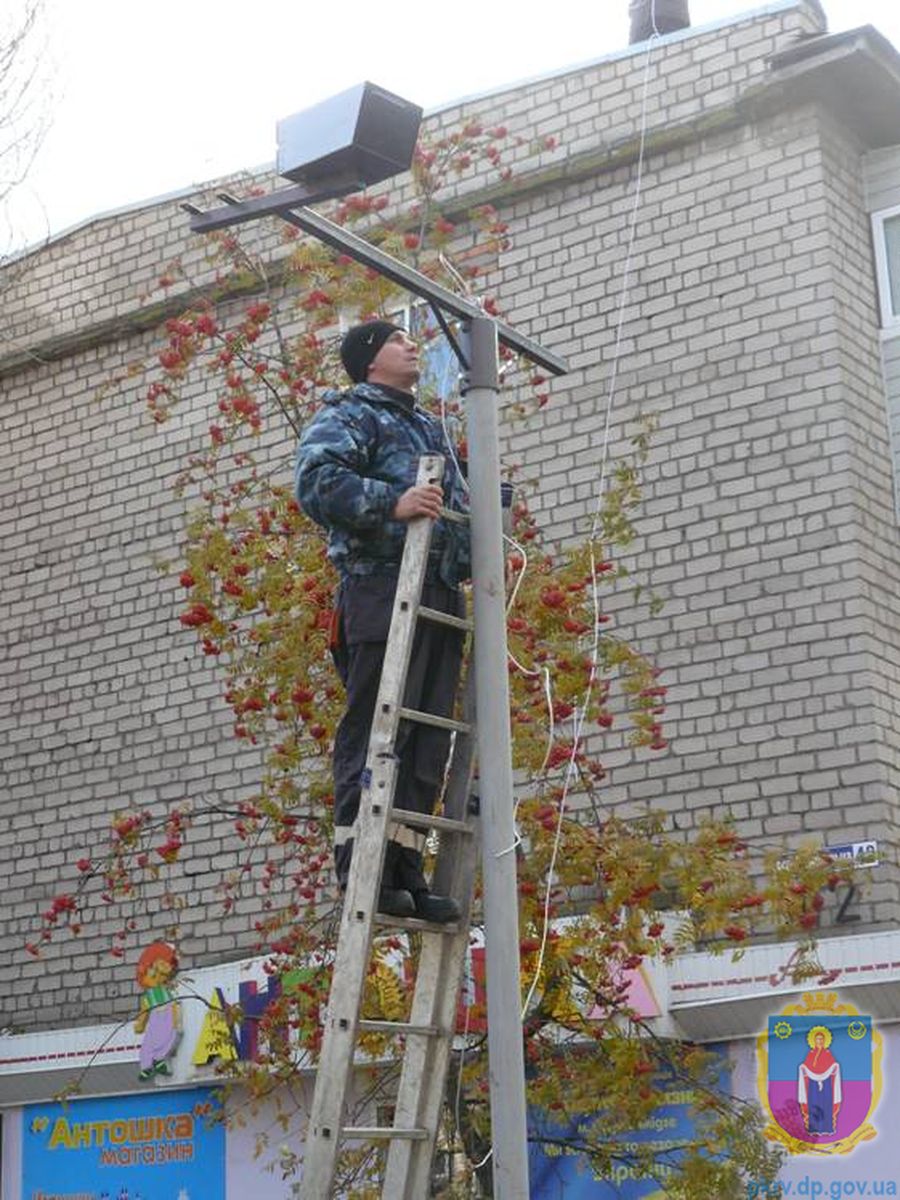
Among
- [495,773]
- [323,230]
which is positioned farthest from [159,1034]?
[323,230]

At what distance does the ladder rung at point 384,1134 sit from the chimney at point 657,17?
10.0 metres

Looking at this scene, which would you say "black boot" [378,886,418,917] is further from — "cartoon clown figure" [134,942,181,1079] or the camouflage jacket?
"cartoon clown figure" [134,942,181,1079]

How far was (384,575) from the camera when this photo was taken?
6.14 meters

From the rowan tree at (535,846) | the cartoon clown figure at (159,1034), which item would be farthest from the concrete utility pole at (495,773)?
the cartoon clown figure at (159,1034)

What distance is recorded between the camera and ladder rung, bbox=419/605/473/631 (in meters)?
5.97

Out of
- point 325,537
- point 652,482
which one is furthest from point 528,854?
point 652,482

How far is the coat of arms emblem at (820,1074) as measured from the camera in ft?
34.8

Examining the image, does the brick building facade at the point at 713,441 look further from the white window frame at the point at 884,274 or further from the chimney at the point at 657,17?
the chimney at the point at 657,17

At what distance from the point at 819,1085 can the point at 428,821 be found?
224 inches

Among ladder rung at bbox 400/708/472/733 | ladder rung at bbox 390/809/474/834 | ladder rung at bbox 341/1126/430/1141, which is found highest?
ladder rung at bbox 400/708/472/733

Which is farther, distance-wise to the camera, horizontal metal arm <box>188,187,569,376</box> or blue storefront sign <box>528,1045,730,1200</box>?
blue storefront sign <box>528,1045,730,1200</box>

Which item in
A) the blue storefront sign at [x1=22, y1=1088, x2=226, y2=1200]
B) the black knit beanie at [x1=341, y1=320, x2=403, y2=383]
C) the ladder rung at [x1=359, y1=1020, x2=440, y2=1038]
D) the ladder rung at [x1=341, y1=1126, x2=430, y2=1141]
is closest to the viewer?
the ladder rung at [x1=341, y1=1126, x2=430, y2=1141]

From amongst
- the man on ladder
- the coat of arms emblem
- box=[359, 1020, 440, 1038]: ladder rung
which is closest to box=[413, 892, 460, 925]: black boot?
the man on ladder

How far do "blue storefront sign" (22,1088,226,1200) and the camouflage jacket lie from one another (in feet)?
24.2
